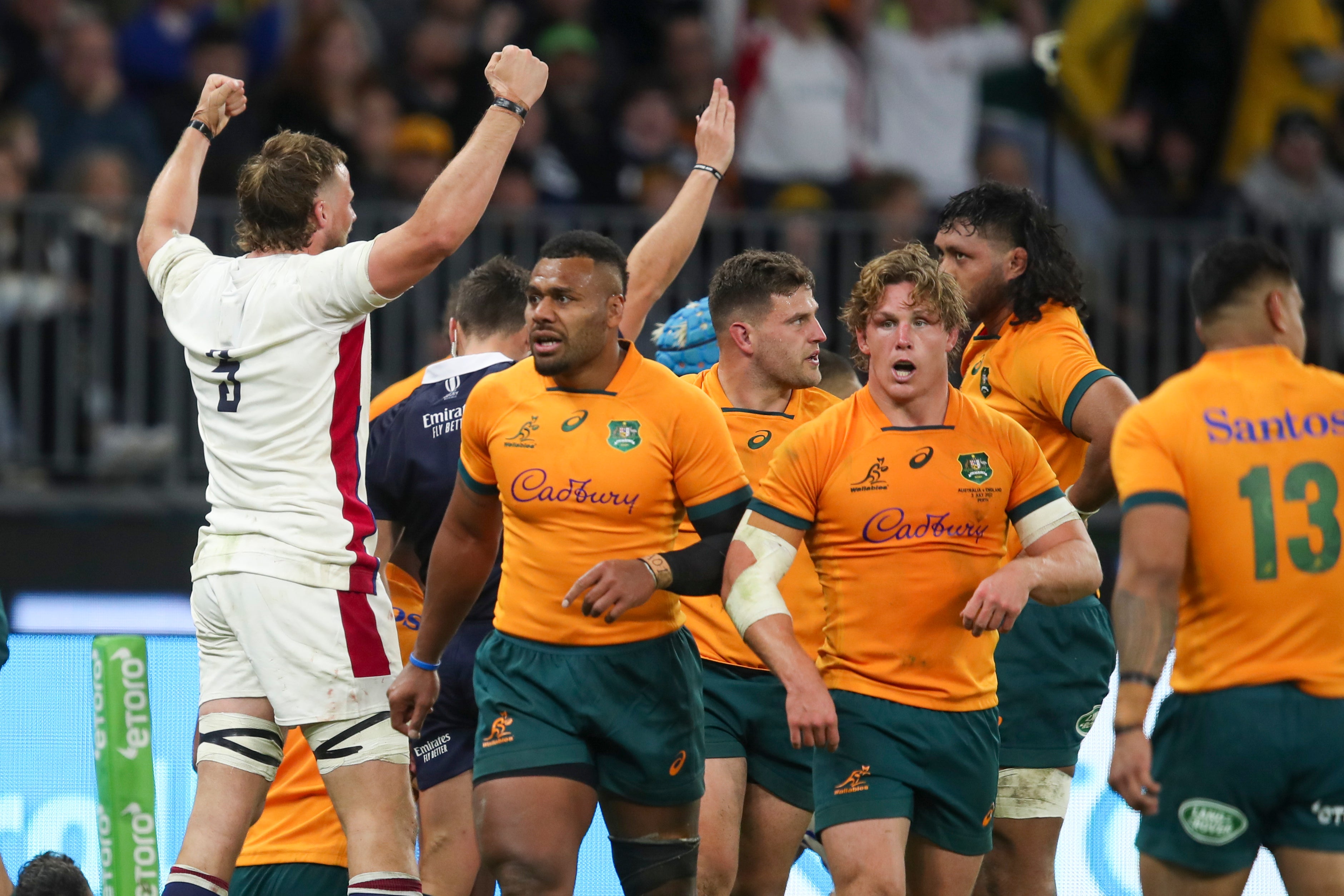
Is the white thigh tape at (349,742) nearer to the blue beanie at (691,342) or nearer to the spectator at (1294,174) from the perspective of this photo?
the blue beanie at (691,342)

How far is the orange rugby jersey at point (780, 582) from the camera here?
5.90 metres

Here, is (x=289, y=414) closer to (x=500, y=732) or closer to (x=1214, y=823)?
(x=500, y=732)

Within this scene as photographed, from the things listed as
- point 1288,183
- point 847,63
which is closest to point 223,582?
point 847,63

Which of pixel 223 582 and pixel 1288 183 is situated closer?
pixel 223 582

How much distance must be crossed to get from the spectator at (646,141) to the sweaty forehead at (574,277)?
19.7ft

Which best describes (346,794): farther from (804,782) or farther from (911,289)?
(911,289)

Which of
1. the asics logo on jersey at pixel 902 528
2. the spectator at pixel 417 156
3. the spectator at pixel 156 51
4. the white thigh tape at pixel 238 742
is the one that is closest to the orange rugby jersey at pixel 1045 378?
the asics logo on jersey at pixel 902 528

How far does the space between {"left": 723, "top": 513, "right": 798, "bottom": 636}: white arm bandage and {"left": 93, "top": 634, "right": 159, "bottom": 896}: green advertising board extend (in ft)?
7.57

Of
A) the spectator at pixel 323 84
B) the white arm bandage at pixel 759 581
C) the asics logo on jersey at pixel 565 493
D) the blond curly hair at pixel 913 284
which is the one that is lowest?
the white arm bandage at pixel 759 581

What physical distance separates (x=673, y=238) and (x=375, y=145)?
4.81m

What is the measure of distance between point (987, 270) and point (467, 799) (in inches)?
104

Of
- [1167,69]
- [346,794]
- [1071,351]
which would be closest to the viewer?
[346,794]

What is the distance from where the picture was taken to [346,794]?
4.96 metres

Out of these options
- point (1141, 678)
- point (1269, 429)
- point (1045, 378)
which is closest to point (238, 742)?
point (1141, 678)
